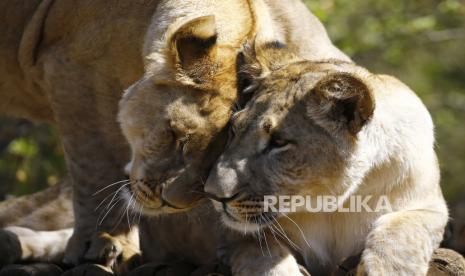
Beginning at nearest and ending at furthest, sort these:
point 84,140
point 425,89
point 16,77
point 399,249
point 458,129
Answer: point 399,249 < point 84,140 < point 16,77 < point 425,89 < point 458,129

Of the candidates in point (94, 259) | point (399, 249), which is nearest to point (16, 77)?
point (94, 259)

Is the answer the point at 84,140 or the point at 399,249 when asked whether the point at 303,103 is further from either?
the point at 84,140

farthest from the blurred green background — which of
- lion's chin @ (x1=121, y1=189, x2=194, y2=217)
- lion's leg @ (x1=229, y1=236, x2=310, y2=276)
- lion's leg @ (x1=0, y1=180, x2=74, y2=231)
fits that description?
lion's leg @ (x1=229, y1=236, x2=310, y2=276)

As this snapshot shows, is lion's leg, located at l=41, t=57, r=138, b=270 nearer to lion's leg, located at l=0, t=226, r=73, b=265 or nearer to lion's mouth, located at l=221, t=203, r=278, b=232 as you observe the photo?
lion's leg, located at l=0, t=226, r=73, b=265

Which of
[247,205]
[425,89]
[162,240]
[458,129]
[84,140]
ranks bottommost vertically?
[458,129]

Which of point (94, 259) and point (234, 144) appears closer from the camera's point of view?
point (234, 144)

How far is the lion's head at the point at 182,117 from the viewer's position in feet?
13.1

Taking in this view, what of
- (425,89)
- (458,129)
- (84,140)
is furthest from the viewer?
(458,129)

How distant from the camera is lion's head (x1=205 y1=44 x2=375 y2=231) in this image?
12.3ft

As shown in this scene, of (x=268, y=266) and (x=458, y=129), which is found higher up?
(x=268, y=266)

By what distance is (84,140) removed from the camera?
5105 millimetres

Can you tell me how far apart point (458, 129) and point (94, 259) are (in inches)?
309

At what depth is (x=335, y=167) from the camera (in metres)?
3.81

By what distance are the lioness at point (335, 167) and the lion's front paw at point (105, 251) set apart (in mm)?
965
